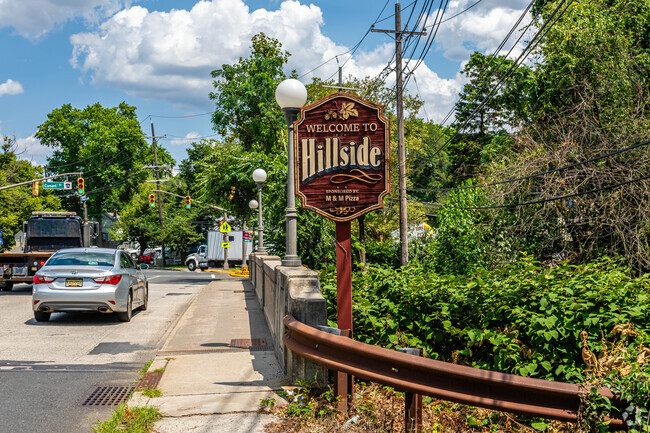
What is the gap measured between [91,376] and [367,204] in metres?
4.32

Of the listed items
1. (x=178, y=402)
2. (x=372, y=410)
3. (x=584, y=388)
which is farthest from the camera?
(x=178, y=402)

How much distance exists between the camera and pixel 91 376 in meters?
7.75

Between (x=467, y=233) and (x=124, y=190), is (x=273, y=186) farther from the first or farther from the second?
(x=124, y=190)

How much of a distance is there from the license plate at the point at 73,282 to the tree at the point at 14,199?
35618 mm

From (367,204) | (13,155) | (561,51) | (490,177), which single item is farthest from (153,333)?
(13,155)

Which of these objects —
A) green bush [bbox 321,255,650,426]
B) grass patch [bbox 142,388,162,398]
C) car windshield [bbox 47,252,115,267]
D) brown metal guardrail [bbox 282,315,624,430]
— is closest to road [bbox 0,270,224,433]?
grass patch [bbox 142,388,162,398]

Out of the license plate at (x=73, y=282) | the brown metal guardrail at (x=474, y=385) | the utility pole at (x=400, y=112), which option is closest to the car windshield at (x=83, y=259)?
the license plate at (x=73, y=282)

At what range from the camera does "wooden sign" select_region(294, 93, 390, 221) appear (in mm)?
6516

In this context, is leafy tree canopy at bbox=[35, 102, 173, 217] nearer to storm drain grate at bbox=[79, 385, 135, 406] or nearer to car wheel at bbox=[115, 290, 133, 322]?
car wheel at bbox=[115, 290, 133, 322]

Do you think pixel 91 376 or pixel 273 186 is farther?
pixel 273 186

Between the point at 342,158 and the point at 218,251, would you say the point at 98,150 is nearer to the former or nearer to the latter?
the point at 218,251

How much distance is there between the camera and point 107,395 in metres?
6.79

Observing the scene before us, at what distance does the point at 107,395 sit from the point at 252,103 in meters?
24.1

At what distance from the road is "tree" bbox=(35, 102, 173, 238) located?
4916 centimetres
